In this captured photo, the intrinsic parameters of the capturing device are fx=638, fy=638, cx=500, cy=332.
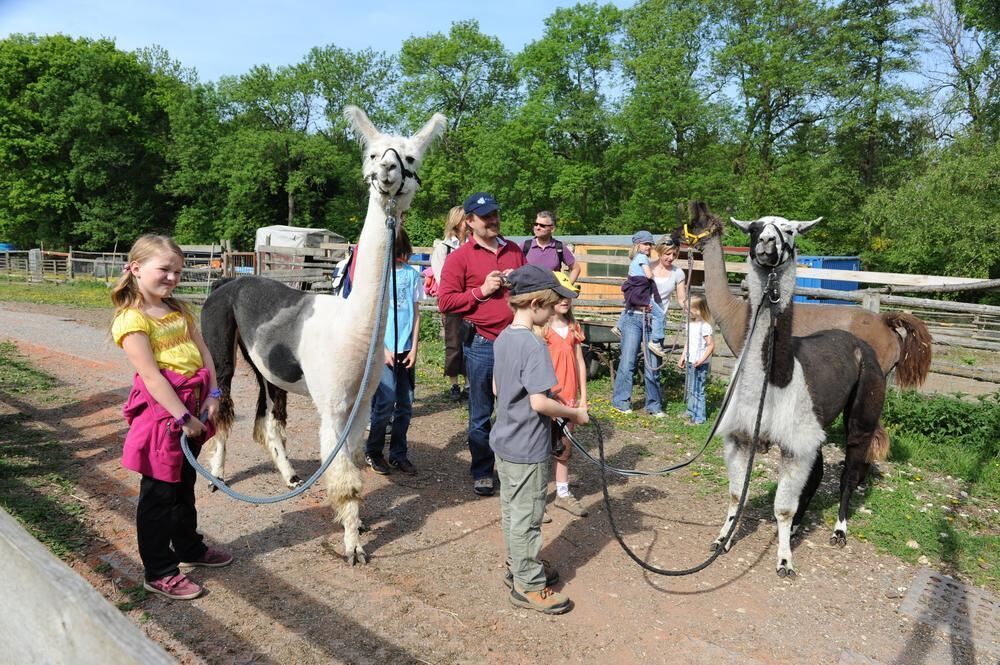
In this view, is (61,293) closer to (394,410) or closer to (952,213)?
(394,410)

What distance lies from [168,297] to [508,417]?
1857 millimetres

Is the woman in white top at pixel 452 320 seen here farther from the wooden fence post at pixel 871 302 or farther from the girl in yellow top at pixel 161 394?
the wooden fence post at pixel 871 302

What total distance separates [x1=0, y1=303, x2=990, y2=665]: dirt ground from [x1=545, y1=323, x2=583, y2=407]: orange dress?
0.96 metres

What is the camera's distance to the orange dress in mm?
4512

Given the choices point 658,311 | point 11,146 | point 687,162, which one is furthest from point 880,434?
point 11,146

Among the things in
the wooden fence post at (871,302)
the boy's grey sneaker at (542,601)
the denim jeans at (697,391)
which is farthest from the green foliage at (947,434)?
the boy's grey sneaker at (542,601)

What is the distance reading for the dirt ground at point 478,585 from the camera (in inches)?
120

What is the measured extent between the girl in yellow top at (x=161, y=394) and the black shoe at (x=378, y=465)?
6.85 ft

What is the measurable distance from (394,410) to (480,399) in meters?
1.08

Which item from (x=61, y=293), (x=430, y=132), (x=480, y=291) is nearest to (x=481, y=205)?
(x=480, y=291)

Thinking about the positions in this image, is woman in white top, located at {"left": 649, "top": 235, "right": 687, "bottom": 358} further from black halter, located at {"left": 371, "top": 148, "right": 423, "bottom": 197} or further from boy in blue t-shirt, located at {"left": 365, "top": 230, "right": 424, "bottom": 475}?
black halter, located at {"left": 371, "top": 148, "right": 423, "bottom": 197}

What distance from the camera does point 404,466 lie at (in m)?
5.45

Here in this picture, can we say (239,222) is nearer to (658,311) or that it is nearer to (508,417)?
(658,311)

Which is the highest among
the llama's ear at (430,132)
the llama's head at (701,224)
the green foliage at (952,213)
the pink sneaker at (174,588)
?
the green foliage at (952,213)
